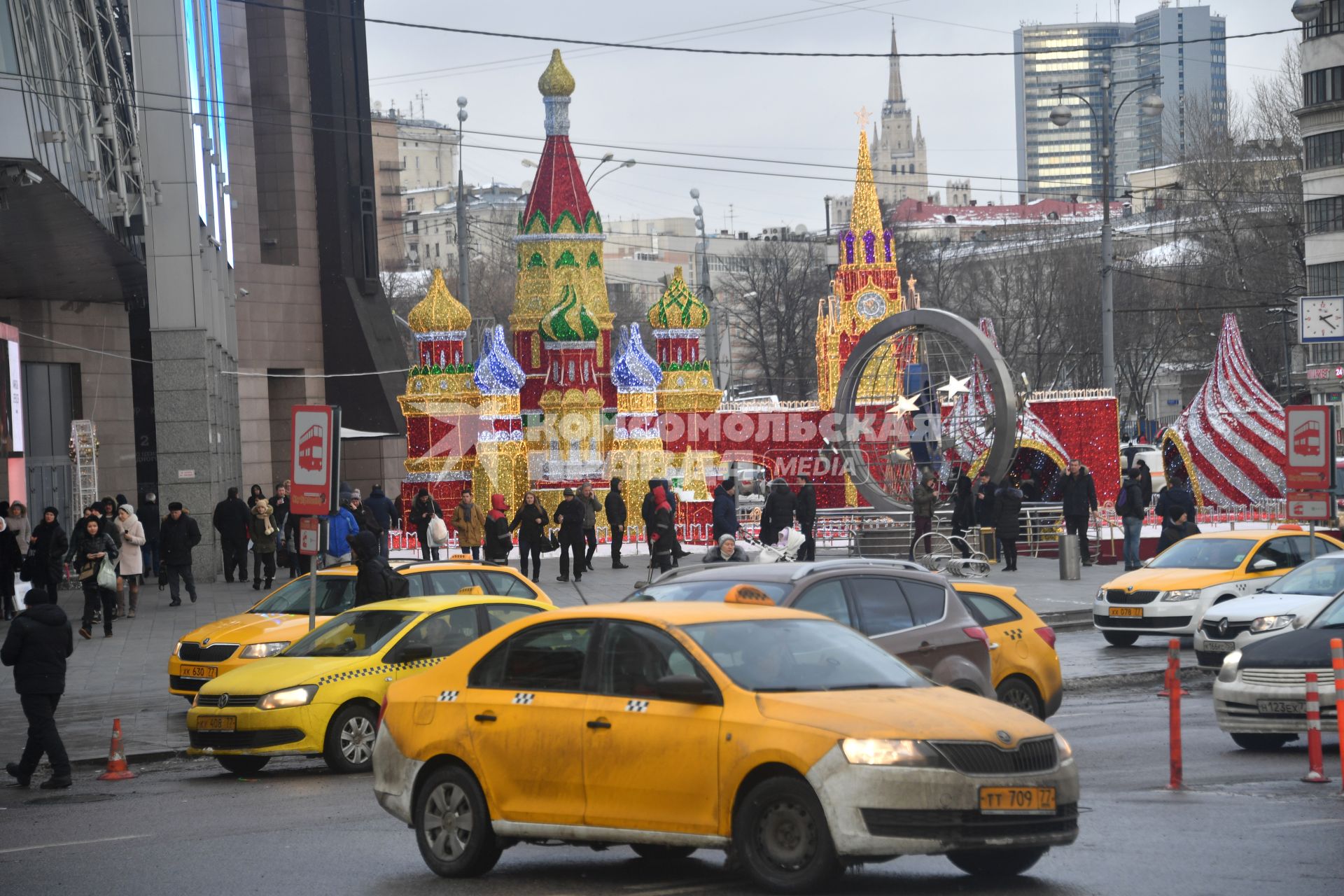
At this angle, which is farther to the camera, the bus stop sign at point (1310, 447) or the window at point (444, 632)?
the bus stop sign at point (1310, 447)

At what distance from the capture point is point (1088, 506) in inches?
1211

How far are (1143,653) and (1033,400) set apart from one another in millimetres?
18975

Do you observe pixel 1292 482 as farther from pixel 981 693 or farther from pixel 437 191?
pixel 437 191

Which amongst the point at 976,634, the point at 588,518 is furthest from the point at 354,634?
the point at 588,518

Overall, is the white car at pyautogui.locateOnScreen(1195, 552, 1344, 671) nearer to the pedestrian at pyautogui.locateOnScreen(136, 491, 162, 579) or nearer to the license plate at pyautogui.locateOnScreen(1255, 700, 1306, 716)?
the license plate at pyautogui.locateOnScreen(1255, 700, 1306, 716)

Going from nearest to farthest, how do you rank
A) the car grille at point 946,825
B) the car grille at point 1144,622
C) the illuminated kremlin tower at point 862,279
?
the car grille at point 946,825 < the car grille at point 1144,622 < the illuminated kremlin tower at point 862,279

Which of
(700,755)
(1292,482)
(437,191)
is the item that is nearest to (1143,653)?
(1292,482)

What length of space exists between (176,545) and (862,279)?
33781 millimetres

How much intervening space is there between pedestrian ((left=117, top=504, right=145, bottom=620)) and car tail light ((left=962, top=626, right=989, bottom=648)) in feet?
51.9

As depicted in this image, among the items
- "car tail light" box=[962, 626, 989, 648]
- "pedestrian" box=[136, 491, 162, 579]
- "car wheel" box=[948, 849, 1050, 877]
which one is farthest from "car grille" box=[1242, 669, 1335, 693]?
"pedestrian" box=[136, 491, 162, 579]

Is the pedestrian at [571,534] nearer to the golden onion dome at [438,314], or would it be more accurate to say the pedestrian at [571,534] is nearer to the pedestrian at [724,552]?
the pedestrian at [724,552]

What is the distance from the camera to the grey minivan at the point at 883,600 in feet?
37.9

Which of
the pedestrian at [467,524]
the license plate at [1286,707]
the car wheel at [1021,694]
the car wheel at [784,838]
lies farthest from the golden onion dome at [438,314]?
the car wheel at [784,838]

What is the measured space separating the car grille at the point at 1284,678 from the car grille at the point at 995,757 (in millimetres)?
4976
